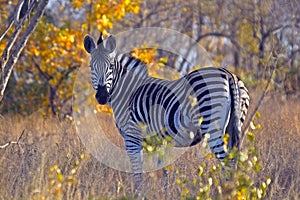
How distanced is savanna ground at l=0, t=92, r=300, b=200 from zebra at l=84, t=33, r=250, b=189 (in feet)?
1.15

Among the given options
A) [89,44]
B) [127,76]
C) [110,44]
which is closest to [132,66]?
[127,76]

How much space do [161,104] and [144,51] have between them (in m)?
5.05

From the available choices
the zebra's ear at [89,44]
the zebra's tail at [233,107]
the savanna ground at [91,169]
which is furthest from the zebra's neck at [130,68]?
the zebra's tail at [233,107]

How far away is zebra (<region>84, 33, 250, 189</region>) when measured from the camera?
539cm

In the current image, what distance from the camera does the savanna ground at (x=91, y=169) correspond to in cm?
461

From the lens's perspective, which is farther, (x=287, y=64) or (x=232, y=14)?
(x=232, y=14)

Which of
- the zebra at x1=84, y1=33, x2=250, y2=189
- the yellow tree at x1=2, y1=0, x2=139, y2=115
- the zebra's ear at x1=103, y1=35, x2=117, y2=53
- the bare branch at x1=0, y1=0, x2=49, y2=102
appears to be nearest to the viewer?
the zebra at x1=84, y1=33, x2=250, y2=189

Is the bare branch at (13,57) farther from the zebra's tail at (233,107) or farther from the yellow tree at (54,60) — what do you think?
the yellow tree at (54,60)

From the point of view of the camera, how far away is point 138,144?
6.13 metres

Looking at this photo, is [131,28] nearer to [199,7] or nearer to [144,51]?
[199,7]

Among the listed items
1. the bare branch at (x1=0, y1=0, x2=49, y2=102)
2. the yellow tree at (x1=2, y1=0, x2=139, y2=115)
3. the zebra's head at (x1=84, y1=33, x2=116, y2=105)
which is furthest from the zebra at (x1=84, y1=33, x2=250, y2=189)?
the yellow tree at (x1=2, y1=0, x2=139, y2=115)

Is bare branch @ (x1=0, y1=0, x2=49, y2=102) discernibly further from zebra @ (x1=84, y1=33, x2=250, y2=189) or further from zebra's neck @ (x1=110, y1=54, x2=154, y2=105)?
zebra's neck @ (x1=110, y1=54, x2=154, y2=105)

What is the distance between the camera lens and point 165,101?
19.7 feet

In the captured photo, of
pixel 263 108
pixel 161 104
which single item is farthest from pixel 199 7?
pixel 161 104
